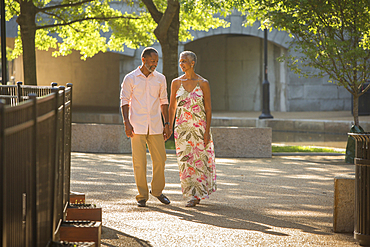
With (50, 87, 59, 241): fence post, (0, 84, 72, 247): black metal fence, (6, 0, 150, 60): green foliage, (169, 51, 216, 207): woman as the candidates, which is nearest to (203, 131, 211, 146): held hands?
(169, 51, 216, 207): woman

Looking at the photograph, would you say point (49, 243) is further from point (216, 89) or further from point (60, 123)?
point (216, 89)

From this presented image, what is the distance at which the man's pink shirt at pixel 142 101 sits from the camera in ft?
20.4

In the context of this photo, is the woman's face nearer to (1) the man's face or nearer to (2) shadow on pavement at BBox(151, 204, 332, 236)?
(1) the man's face

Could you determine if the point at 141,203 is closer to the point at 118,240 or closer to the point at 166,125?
the point at 166,125

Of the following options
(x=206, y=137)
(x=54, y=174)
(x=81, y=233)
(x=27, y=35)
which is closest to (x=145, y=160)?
(x=206, y=137)

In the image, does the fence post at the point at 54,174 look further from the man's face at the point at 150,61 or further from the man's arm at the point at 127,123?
the man's face at the point at 150,61

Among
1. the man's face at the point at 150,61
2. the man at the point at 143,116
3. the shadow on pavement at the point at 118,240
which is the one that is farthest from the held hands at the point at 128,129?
the shadow on pavement at the point at 118,240

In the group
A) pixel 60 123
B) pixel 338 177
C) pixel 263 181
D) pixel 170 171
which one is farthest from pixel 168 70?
pixel 60 123

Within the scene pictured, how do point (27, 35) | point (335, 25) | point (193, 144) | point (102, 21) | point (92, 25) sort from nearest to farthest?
point (193, 144)
point (335, 25)
point (27, 35)
point (102, 21)
point (92, 25)

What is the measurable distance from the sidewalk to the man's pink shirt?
3.17 feet

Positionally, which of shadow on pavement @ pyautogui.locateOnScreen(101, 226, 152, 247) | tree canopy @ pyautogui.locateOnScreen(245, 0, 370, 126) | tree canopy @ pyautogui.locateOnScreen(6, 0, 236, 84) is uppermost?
tree canopy @ pyautogui.locateOnScreen(6, 0, 236, 84)

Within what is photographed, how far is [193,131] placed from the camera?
6.40m

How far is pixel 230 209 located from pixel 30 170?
370cm

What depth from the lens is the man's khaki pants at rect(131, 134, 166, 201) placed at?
20.2 ft
